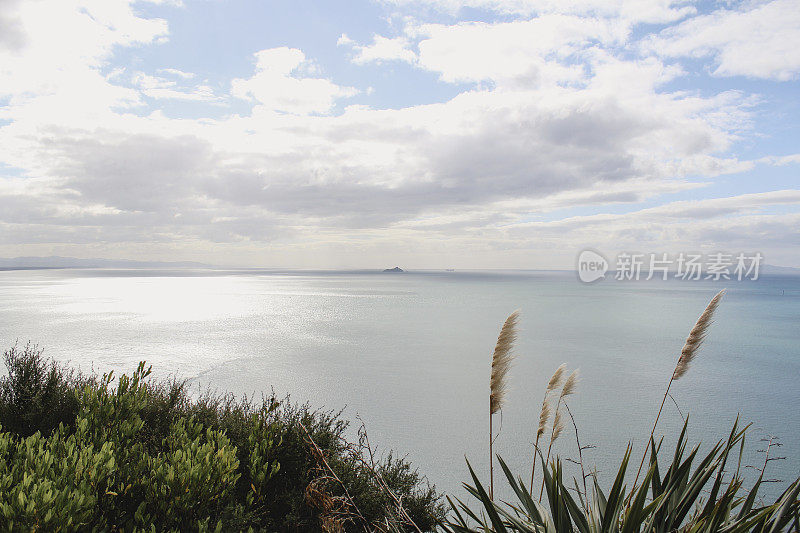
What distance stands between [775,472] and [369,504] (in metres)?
9.43

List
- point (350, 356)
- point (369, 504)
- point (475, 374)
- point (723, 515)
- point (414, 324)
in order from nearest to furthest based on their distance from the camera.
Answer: point (723, 515)
point (369, 504)
point (475, 374)
point (350, 356)
point (414, 324)

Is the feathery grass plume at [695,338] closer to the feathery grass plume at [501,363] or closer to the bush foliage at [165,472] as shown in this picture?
the feathery grass plume at [501,363]

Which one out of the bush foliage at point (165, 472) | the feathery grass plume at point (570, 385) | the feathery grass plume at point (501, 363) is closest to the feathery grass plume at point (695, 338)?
the feathery grass plume at point (570, 385)

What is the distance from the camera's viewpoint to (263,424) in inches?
168

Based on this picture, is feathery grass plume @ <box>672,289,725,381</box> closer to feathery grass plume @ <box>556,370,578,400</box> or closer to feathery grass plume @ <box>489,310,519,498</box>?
feathery grass plume @ <box>556,370,578,400</box>

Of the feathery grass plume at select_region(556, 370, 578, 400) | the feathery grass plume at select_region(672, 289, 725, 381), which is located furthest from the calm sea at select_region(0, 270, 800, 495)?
the feathery grass plume at select_region(672, 289, 725, 381)

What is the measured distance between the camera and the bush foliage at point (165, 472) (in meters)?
2.62

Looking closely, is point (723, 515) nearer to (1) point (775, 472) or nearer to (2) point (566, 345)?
(1) point (775, 472)

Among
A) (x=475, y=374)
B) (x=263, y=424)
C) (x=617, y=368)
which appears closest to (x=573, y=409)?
(x=475, y=374)

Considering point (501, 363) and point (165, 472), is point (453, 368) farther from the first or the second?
point (501, 363)

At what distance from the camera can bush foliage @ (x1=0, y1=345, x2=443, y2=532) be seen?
2.62 metres

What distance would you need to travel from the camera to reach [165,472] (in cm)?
293

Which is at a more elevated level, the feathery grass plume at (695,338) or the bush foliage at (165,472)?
the feathery grass plume at (695,338)

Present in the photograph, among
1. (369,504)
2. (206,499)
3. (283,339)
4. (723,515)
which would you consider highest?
(723,515)
